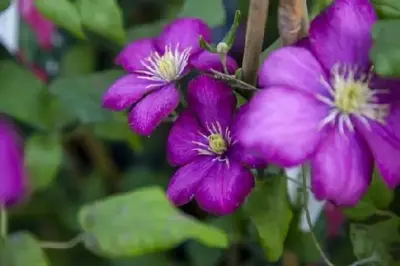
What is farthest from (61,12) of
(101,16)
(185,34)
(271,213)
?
(271,213)

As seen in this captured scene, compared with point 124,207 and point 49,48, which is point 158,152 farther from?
point 124,207

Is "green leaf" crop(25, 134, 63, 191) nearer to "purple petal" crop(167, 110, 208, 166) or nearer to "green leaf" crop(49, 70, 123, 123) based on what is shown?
"green leaf" crop(49, 70, 123, 123)

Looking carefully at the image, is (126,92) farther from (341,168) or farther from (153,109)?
(341,168)

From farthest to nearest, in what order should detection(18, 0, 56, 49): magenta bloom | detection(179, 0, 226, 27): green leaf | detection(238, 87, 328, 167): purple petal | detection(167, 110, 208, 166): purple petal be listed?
detection(18, 0, 56, 49): magenta bloom → detection(179, 0, 226, 27): green leaf → detection(167, 110, 208, 166): purple petal → detection(238, 87, 328, 167): purple petal

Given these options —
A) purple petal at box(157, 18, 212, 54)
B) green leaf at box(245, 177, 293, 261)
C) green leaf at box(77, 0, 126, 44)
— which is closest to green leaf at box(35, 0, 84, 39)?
green leaf at box(77, 0, 126, 44)

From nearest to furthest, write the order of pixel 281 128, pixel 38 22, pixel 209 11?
1. pixel 281 128
2. pixel 209 11
3. pixel 38 22

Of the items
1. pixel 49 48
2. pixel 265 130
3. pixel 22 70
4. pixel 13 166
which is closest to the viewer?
pixel 265 130

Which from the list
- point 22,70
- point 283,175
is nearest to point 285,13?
point 283,175
